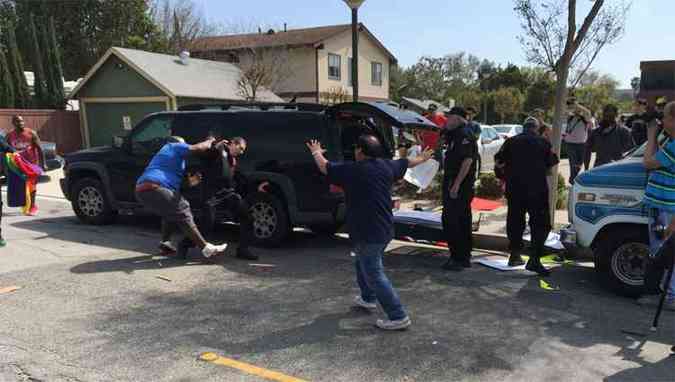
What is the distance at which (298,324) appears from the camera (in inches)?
190

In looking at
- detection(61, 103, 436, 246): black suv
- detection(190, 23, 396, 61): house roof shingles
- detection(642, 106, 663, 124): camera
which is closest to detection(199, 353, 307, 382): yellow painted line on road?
detection(61, 103, 436, 246): black suv

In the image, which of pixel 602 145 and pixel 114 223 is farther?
pixel 602 145

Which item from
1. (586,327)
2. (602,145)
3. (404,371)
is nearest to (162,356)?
(404,371)

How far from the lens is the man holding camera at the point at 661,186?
4.80 m

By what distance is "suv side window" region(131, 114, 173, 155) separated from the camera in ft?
27.6

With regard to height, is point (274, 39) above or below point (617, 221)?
above

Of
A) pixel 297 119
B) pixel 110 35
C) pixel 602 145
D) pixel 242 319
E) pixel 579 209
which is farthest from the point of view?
pixel 110 35

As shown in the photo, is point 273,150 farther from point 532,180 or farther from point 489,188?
point 489,188

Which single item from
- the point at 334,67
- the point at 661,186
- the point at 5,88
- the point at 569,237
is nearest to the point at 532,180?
the point at 569,237

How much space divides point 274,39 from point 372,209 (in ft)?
98.1

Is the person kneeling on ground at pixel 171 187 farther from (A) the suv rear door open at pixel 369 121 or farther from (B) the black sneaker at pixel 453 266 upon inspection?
(B) the black sneaker at pixel 453 266

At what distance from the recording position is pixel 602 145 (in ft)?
32.4

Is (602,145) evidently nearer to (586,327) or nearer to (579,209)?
(579,209)

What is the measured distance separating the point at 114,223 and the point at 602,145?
28.3ft
